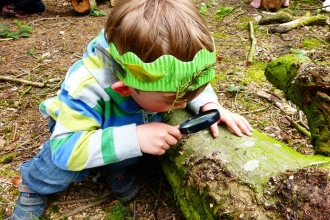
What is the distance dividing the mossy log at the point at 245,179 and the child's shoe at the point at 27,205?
95 cm

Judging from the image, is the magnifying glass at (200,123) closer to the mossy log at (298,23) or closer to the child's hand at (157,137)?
the child's hand at (157,137)

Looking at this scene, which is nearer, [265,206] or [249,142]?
[265,206]

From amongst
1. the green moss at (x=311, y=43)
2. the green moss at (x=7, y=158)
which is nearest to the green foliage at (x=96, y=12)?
the green moss at (x=311, y=43)

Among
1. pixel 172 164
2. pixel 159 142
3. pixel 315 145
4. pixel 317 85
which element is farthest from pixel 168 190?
pixel 317 85

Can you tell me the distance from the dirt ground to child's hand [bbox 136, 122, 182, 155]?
21.4 inches

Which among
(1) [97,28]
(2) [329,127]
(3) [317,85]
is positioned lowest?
(1) [97,28]

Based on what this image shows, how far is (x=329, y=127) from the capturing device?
1836 mm

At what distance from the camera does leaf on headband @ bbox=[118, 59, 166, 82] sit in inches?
62.1

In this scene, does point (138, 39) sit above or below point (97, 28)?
above

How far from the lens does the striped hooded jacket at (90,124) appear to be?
6.12 ft

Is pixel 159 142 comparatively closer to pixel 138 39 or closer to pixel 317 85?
pixel 138 39

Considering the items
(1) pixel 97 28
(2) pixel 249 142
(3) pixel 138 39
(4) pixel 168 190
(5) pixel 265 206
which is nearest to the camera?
(5) pixel 265 206

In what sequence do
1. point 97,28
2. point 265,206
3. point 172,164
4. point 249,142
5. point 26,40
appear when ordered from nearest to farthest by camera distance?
point 265,206, point 249,142, point 172,164, point 26,40, point 97,28

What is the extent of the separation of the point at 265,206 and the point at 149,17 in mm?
994
